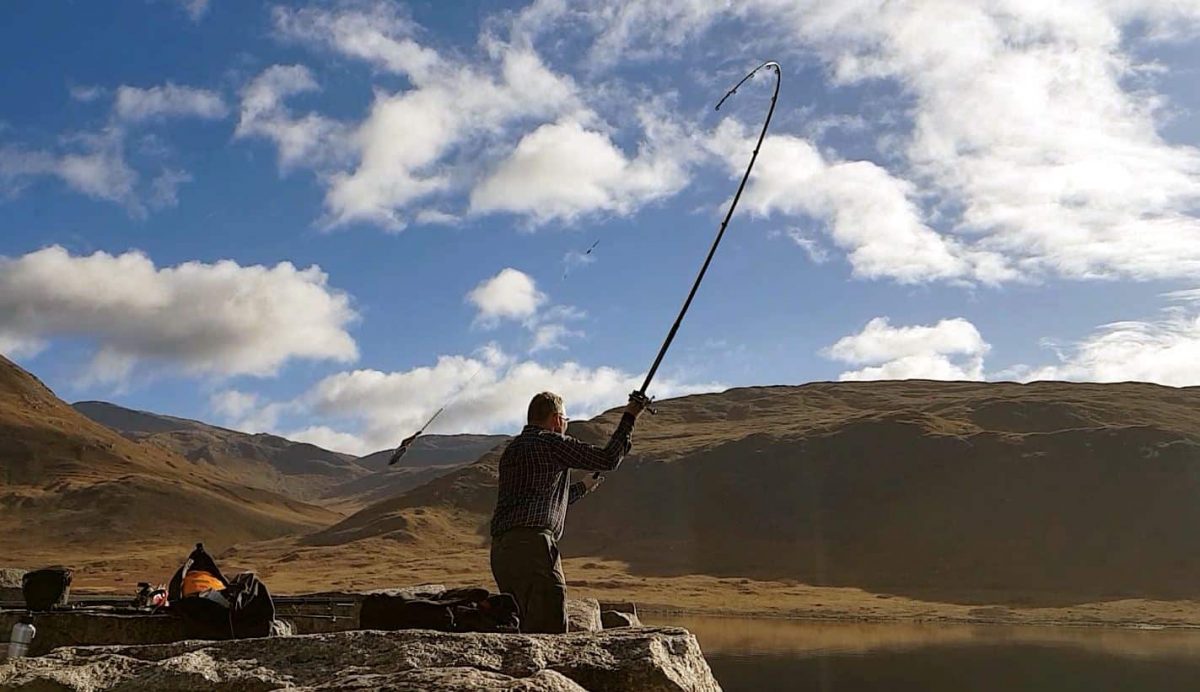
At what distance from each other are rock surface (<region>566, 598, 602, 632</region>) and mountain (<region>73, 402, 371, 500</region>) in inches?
5269

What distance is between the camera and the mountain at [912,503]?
145 feet

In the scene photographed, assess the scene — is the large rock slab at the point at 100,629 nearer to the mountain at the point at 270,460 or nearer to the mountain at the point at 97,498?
the mountain at the point at 97,498

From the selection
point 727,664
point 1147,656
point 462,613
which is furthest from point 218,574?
point 1147,656

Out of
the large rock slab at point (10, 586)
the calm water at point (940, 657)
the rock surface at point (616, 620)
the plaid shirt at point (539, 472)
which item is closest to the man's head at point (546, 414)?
the plaid shirt at point (539, 472)

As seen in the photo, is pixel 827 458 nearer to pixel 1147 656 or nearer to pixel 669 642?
pixel 1147 656

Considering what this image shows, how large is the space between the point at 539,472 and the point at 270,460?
541 ft

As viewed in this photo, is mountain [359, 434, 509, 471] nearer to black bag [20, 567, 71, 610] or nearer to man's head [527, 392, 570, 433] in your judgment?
black bag [20, 567, 71, 610]

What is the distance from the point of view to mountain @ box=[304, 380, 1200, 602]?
44125 millimetres

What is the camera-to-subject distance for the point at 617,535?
54094mm

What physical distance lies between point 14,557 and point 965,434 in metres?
48.0

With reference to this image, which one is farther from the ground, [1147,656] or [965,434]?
[965,434]

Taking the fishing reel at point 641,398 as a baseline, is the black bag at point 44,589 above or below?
below

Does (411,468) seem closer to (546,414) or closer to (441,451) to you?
(441,451)

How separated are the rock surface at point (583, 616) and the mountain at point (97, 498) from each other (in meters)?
52.0
